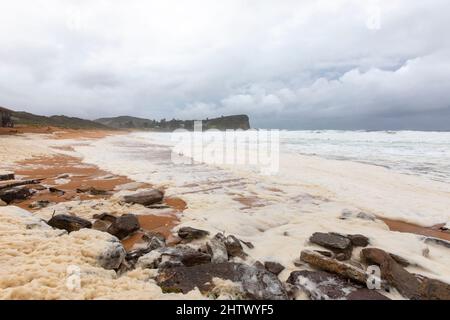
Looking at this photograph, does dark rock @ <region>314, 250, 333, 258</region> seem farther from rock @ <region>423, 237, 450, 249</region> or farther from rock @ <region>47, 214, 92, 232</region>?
rock @ <region>47, 214, 92, 232</region>

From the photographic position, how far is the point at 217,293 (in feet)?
12.9

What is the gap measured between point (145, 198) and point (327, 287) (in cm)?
579

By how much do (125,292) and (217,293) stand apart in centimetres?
122

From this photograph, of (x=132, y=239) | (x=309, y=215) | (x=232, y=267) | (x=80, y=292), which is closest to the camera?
(x=80, y=292)

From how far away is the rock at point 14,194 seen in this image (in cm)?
802

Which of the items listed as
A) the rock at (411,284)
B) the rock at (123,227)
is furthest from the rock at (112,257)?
the rock at (411,284)

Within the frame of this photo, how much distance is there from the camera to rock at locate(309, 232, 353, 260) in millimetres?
5258

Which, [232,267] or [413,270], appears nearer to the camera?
[232,267]

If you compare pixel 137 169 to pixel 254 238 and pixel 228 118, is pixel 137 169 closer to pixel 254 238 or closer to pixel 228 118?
pixel 254 238

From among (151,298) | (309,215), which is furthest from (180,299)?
(309,215)

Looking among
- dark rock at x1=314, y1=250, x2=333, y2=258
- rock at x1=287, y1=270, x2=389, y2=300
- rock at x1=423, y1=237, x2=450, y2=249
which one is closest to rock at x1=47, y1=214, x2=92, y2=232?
rock at x1=287, y1=270, x2=389, y2=300

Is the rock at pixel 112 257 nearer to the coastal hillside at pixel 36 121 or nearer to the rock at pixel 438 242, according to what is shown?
the rock at pixel 438 242

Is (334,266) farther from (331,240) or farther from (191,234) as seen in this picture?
(191,234)

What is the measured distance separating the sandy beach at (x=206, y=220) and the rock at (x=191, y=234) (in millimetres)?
68
